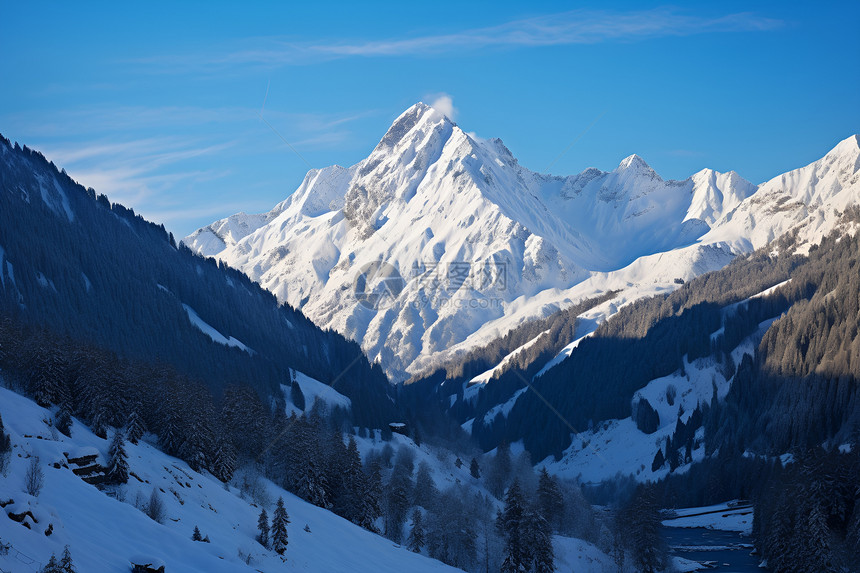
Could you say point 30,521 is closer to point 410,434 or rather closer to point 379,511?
point 379,511

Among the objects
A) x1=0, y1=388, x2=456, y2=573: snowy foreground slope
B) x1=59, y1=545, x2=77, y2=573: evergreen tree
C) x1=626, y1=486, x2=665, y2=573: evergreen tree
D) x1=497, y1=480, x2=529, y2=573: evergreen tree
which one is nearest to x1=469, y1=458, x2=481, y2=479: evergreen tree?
x1=626, y1=486, x2=665, y2=573: evergreen tree

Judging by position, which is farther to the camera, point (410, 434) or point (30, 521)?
point (410, 434)

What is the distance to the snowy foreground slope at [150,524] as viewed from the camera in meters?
34.2

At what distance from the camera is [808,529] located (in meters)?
74.8

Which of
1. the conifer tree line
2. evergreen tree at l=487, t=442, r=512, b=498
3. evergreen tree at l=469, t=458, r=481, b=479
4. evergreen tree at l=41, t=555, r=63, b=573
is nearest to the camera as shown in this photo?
evergreen tree at l=41, t=555, r=63, b=573

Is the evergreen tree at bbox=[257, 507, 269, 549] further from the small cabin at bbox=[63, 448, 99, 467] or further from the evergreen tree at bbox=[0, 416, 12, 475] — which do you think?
the evergreen tree at bbox=[0, 416, 12, 475]

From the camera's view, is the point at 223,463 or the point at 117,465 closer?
the point at 117,465

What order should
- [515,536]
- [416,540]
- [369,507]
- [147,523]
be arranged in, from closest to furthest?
[147,523], [515,536], [369,507], [416,540]

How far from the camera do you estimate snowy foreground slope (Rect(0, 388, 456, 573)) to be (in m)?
34.2

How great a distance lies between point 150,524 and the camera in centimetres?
4162

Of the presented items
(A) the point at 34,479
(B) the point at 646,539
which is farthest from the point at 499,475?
(A) the point at 34,479

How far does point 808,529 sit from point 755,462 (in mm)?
76356

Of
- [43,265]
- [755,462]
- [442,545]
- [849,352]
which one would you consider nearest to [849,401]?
[849,352]

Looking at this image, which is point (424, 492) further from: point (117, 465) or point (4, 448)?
point (4, 448)
